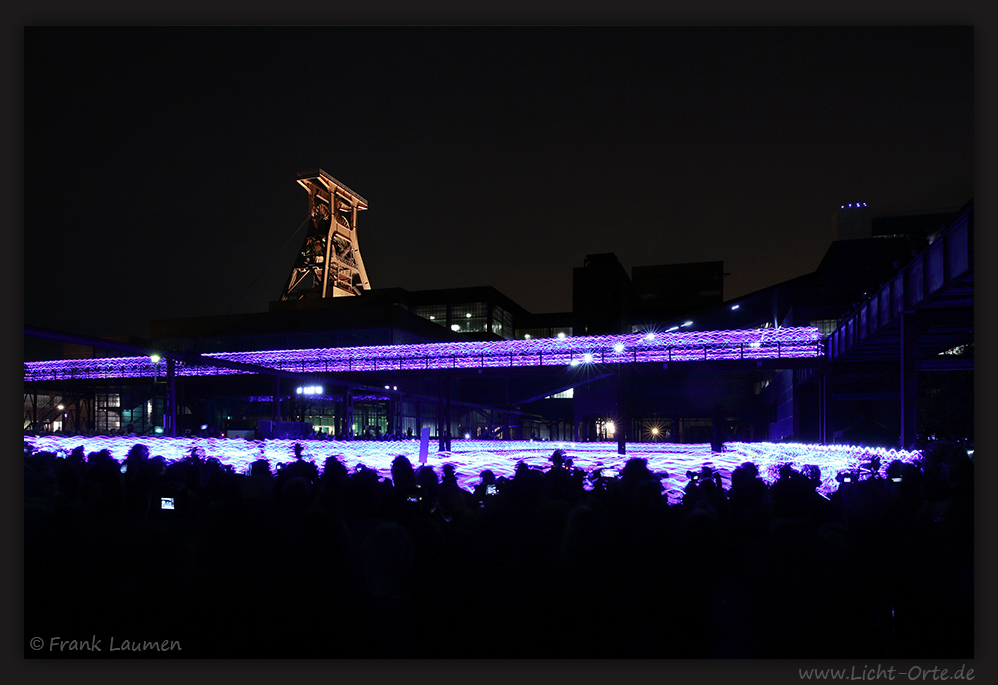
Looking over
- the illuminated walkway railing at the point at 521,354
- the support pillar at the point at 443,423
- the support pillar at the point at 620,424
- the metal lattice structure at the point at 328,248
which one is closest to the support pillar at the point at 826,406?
the illuminated walkway railing at the point at 521,354

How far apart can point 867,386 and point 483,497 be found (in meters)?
34.1

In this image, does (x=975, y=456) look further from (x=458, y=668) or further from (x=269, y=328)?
(x=269, y=328)

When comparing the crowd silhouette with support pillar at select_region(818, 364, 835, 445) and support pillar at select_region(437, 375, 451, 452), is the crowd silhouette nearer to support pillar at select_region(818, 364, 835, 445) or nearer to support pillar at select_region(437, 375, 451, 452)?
support pillar at select_region(437, 375, 451, 452)

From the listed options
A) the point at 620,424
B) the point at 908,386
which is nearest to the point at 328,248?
the point at 620,424

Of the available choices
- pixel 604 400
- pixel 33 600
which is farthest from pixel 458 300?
pixel 33 600

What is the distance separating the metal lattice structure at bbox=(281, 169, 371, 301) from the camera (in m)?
87.9

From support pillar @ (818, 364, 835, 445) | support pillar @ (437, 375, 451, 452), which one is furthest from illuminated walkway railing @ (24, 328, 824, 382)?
support pillar @ (437, 375, 451, 452)

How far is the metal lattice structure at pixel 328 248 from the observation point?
87.9m

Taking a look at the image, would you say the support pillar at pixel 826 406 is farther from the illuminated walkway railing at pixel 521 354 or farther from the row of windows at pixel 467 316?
the row of windows at pixel 467 316

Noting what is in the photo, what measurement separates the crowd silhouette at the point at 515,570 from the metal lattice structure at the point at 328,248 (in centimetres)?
8200

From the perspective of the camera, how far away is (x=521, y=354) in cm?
4103

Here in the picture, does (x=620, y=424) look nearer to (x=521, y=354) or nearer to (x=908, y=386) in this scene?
(x=521, y=354)

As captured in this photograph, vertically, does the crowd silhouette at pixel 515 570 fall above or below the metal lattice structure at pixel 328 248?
below

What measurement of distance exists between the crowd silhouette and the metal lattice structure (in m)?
82.0
